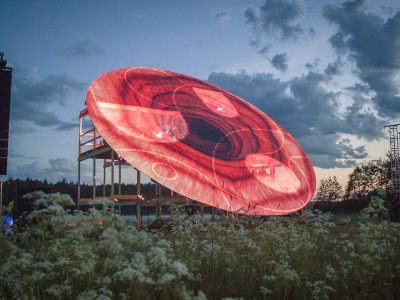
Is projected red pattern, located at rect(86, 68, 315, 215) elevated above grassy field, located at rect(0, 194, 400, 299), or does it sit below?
above

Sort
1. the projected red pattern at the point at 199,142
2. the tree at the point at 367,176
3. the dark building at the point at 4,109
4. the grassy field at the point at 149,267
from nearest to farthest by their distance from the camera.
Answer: the grassy field at the point at 149,267, the projected red pattern at the point at 199,142, the dark building at the point at 4,109, the tree at the point at 367,176

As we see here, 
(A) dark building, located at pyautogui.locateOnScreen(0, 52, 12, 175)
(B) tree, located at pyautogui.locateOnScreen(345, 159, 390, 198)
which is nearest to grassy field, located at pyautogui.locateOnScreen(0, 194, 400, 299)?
(A) dark building, located at pyautogui.locateOnScreen(0, 52, 12, 175)

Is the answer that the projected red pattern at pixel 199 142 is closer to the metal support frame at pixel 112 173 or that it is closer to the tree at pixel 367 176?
the metal support frame at pixel 112 173

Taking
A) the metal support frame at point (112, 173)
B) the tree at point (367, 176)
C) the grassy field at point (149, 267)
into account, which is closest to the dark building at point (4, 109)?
the metal support frame at point (112, 173)

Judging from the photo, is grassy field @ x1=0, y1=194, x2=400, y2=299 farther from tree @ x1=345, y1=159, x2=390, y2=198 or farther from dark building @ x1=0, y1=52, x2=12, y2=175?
tree @ x1=345, y1=159, x2=390, y2=198

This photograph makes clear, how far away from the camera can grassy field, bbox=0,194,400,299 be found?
366 cm

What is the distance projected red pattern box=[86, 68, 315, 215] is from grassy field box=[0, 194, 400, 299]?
5.38 metres

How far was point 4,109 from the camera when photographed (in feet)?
62.1

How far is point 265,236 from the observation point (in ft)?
22.5

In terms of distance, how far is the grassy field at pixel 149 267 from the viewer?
3660 millimetres

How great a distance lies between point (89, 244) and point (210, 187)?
10.1 m

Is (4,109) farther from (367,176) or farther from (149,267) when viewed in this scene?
(367,176)

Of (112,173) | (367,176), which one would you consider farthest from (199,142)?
(367,176)

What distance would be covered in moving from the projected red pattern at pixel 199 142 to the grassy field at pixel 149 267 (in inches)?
212
